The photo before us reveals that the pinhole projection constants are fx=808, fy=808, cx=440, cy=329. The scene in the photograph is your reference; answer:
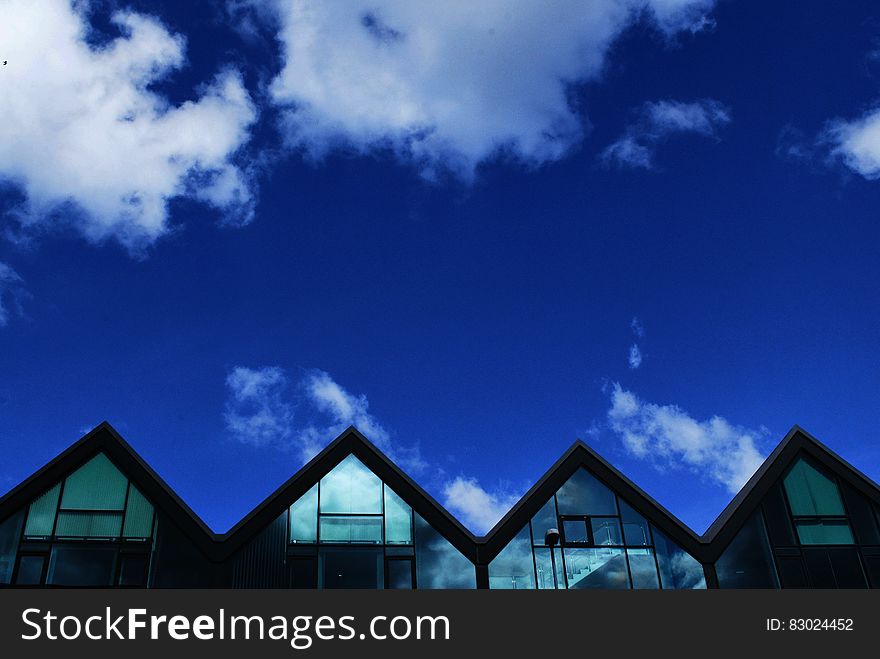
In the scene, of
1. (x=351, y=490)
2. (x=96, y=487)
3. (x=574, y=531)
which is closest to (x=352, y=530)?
(x=351, y=490)

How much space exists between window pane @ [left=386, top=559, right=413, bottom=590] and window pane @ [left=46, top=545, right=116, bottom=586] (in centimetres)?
860

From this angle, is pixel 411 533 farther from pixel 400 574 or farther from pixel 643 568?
pixel 643 568

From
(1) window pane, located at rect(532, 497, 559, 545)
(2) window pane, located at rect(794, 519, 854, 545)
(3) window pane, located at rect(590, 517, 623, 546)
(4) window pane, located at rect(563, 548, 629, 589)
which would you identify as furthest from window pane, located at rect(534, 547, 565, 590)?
(2) window pane, located at rect(794, 519, 854, 545)

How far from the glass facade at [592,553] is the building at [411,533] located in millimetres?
41

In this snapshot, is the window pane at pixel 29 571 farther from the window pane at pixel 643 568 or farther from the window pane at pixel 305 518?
the window pane at pixel 643 568

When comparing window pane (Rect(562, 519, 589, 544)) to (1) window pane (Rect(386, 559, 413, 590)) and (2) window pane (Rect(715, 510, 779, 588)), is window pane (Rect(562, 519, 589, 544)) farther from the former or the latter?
(1) window pane (Rect(386, 559, 413, 590))

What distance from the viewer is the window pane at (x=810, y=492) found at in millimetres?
27672

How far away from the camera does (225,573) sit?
85.0 ft

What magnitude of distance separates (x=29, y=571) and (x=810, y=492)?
1009 inches

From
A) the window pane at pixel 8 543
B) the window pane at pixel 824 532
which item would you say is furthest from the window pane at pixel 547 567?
the window pane at pixel 8 543

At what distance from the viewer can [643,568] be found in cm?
2666

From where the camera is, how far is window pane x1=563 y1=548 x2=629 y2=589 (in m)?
26.4
